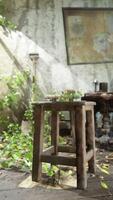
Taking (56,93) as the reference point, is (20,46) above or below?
above

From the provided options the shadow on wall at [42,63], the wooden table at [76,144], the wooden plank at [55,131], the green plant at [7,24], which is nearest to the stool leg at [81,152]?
the wooden table at [76,144]

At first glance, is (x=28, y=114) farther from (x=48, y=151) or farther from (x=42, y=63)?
(x=48, y=151)

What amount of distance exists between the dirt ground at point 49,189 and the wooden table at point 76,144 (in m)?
0.11

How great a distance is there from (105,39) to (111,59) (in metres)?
0.50

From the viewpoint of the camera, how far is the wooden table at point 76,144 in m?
2.96

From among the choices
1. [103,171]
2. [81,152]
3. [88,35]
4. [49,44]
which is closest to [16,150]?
[103,171]

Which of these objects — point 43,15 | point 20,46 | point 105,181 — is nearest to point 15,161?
point 105,181

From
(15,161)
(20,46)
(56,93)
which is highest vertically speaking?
(20,46)

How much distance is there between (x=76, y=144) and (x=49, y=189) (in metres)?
0.52

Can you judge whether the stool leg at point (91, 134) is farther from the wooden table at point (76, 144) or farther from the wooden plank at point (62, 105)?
the wooden plank at point (62, 105)

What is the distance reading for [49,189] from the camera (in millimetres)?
2922

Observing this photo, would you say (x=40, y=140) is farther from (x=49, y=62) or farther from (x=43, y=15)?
(x=43, y=15)

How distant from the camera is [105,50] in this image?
7.07 metres

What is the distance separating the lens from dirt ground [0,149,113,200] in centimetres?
271
